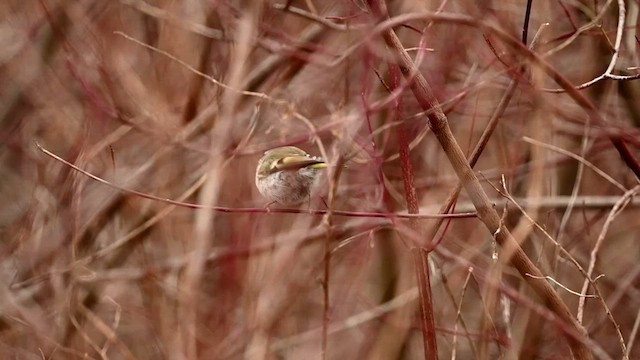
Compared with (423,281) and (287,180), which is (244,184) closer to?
(287,180)

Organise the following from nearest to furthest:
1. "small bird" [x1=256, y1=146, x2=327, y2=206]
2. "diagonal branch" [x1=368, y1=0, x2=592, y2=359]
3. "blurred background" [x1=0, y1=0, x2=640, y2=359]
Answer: "diagonal branch" [x1=368, y1=0, x2=592, y2=359] → "small bird" [x1=256, y1=146, x2=327, y2=206] → "blurred background" [x1=0, y1=0, x2=640, y2=359]

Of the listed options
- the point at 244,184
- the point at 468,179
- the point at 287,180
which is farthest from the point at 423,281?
the point at 244,184

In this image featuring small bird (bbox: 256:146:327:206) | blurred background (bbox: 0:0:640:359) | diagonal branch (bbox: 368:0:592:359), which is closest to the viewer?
diagonal branch (bbox: 368:0:592:359)

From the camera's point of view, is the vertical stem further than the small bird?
No

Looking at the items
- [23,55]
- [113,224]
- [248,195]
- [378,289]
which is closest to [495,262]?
[248,195]

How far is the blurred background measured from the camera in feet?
13.4

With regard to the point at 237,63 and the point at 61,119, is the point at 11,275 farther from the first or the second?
the point at 237,63

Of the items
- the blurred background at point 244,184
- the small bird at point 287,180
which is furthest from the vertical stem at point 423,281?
the blurred background at point 244,184

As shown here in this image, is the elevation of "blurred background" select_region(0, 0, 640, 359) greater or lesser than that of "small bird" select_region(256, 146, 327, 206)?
greater

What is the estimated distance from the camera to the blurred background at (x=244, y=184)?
4.09 meters

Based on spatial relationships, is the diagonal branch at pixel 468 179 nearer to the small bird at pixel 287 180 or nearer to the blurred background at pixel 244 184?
the small bird at pixel 287 180

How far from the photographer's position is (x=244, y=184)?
4570 mm

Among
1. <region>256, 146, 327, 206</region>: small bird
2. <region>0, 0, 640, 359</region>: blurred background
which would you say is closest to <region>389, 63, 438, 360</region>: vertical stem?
<region>256, 146, 327, 206</region>: small bird

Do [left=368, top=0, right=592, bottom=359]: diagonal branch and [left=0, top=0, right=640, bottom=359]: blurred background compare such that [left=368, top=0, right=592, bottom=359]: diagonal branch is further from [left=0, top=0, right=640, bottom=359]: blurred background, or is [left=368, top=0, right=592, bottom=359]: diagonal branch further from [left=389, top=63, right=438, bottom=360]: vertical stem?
[left=0, top=0, right=640, bottom=359]: blurred background
